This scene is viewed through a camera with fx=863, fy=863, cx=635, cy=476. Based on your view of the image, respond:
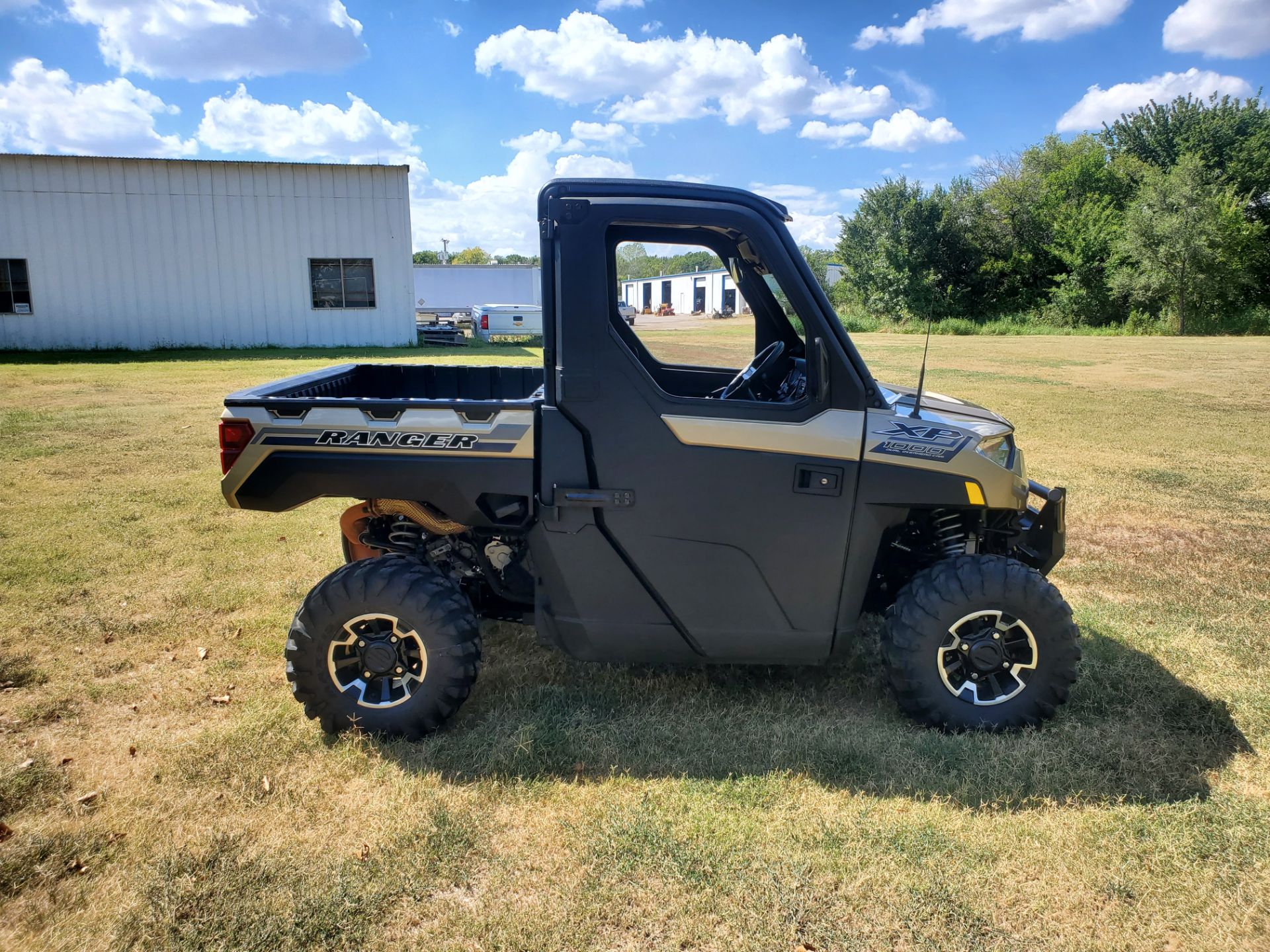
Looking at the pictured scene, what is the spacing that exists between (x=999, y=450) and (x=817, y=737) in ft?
4.82

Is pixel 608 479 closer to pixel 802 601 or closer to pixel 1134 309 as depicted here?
pixel 802 601

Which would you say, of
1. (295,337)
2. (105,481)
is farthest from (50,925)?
(295,337)

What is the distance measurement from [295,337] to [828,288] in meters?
23.4

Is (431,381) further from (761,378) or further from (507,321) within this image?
(507,321)

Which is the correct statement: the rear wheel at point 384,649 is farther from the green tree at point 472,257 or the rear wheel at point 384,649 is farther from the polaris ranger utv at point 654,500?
the green tree at point 472,257

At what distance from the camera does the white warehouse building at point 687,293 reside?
12.2ft

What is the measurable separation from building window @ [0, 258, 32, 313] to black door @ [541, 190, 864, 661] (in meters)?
25.3

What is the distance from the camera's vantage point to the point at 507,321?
26188mm

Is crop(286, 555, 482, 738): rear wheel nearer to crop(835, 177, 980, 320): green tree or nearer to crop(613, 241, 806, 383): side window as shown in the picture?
crop(613, 241, 806, 383): side window

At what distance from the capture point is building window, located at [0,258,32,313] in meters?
22.7

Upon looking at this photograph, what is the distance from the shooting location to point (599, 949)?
2.58 meters

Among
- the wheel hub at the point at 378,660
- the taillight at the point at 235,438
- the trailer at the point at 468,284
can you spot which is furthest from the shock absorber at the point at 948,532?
the trailer at the point at 468,284

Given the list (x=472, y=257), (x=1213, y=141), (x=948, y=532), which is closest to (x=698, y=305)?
(x=948, y=532)

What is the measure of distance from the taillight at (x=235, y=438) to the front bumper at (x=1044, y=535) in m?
3.50
